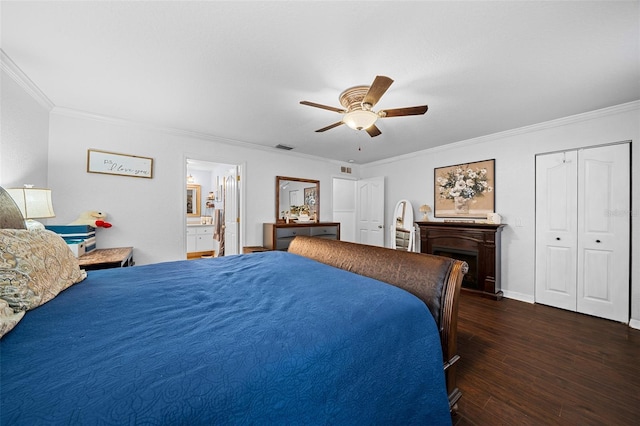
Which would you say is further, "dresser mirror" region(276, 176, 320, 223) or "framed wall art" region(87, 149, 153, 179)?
"dresser mirror" region(276, 176, 320, 223)

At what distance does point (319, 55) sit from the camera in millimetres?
1875

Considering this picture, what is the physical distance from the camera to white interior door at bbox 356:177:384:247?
5.50 meters

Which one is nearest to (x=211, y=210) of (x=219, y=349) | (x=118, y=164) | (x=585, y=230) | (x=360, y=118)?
(x=118, y=164)

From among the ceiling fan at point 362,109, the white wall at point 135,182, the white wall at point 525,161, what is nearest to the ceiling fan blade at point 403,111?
the ceiling fan at point 362,109

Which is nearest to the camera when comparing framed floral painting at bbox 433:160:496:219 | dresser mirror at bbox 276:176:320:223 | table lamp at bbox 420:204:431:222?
framed floral painting at bbox 433:160:496:219

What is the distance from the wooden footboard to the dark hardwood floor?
12.9 inches

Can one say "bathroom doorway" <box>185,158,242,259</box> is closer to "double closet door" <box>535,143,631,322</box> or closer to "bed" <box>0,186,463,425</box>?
"bed" <box>0,186,463,425</box>

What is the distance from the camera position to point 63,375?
63 centimetres

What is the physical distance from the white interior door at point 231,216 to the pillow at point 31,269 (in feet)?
9.96

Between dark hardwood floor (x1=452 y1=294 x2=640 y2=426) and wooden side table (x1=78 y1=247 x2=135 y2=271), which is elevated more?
wooden side table (x1=78 y1=247 x2=135 y2=271)

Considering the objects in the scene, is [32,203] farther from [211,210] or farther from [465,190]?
[465,190]

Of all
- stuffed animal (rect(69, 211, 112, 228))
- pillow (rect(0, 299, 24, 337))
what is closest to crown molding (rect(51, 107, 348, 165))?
stuffed animal (rect(69, 211, 112, 228))

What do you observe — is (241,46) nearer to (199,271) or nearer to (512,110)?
(199,271)

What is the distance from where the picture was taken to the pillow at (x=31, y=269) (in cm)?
96
